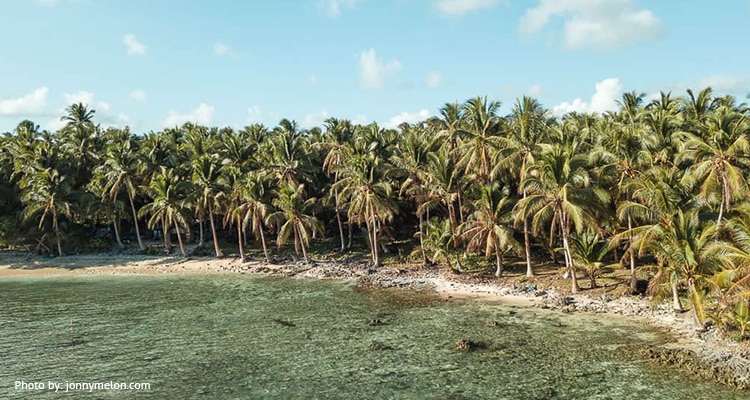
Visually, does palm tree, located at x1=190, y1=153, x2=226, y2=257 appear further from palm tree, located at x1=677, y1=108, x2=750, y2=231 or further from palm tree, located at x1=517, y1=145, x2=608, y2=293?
palm tree, located at x1=677, y1=108, x2=750, y2=231

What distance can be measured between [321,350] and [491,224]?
1962cm

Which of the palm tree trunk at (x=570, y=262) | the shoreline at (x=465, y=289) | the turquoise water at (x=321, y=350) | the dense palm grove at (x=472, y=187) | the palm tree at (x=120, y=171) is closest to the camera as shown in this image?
the turquoise water at (x=321, y=350)

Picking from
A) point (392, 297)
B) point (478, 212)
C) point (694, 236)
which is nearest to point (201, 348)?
point (392, 297)

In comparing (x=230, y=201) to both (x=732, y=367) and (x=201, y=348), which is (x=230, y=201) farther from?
(x=732, y=367)

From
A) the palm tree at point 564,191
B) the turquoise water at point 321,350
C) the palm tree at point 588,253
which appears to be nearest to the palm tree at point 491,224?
the palm tree at point 564,191

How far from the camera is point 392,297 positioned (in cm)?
3922

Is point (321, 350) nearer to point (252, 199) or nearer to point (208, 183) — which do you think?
point (252, 199)

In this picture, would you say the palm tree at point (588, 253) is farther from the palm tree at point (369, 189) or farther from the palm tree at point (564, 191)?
the palm tree at point (369, 189)

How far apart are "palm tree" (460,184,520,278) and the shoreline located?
3.43 meters

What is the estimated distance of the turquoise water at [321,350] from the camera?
21844 mm

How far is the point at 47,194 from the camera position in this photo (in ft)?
187

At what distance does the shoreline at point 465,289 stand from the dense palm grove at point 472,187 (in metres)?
1.68

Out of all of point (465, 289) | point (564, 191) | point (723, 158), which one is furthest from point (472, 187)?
point (723, 158)

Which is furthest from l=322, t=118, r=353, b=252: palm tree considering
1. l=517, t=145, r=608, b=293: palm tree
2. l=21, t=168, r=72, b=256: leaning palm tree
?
l=21, t=168, r=72, b=256: leaning palm tree
